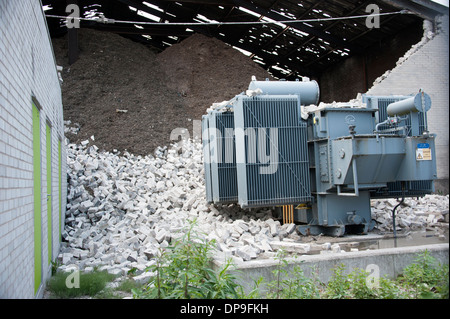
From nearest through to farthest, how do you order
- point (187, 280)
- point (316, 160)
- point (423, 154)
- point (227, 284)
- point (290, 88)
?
point (187, 280)
point (227, 284)
point (423, 154)
point (316, 160)
point (290, 88)

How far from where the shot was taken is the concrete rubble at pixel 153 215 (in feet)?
24.5

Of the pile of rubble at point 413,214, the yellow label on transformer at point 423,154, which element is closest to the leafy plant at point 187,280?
the yellow label on transformer at point 423,154

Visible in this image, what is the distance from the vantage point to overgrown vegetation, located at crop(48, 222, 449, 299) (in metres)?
4.04

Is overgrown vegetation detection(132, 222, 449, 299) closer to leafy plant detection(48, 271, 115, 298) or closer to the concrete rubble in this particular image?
the concrete rubble

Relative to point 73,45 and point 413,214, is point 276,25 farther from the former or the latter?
point 413,214

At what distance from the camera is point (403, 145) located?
26.0ft

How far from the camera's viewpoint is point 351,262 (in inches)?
239

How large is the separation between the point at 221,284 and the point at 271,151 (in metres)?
4.96

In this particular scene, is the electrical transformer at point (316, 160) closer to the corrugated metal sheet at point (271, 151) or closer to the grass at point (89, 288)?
the corrugated metal sheet at point (271, 151)

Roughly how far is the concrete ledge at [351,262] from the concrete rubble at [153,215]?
2.34ft

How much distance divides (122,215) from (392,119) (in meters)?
7.25

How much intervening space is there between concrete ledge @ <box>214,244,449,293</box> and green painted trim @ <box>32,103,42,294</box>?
2474mm

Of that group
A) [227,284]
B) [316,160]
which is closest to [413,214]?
[316,160]
